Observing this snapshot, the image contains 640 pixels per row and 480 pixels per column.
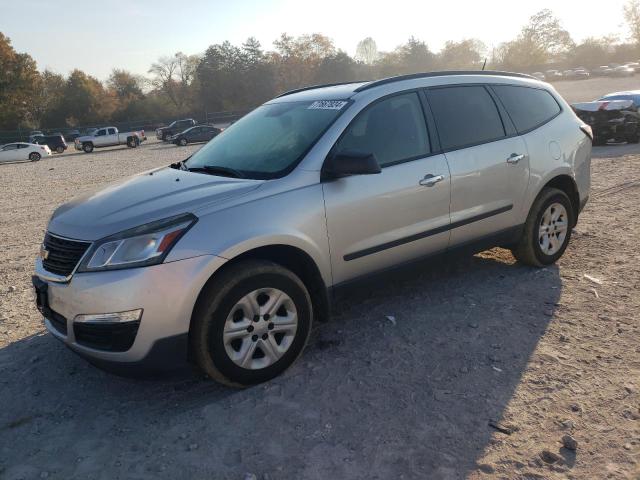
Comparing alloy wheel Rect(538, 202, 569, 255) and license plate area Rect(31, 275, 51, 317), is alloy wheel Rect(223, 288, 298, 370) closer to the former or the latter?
license plate area Rect(31, 275, 51, 317)

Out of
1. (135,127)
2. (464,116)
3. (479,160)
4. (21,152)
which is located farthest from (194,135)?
(479,160)

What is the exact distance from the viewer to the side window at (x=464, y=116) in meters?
4.24

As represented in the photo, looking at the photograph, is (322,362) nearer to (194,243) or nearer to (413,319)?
(413,319)

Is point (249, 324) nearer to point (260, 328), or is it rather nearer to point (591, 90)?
point (260, 328)

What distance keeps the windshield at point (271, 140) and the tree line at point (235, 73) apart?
54.5 metres

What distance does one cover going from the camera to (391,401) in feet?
10.2

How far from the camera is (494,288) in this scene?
4.73 meters

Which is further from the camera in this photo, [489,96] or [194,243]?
[489,96]

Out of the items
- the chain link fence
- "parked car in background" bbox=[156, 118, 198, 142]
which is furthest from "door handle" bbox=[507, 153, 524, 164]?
the chain link fence

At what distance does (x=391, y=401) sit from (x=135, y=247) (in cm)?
170

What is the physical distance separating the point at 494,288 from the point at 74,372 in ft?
11.2

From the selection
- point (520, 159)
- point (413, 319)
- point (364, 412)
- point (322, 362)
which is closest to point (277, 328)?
point (322, 362)

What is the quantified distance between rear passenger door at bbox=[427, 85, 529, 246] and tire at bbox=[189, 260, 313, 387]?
1.57 metres

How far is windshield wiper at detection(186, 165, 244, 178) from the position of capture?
3.73 metres
